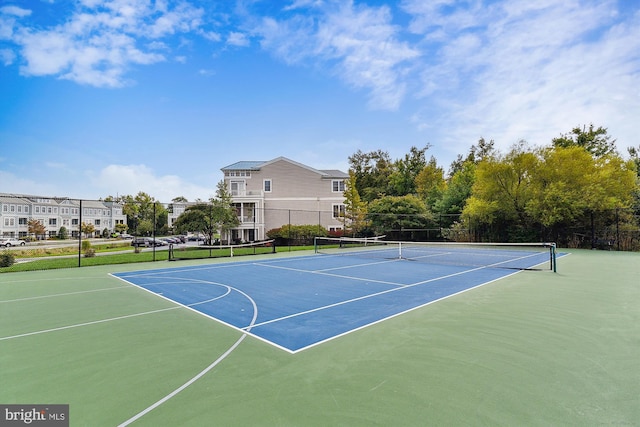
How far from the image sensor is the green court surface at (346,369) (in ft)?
7.94

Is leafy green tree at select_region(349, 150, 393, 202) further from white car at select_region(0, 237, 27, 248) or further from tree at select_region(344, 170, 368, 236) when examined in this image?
white car at select_region(0, 237, 27, 248)

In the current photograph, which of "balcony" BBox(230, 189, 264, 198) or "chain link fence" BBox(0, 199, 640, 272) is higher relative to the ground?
"balcony" BBox(230, 189, 264, 198)

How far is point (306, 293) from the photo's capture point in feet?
22.8

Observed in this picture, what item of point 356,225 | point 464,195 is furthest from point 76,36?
point 464,195

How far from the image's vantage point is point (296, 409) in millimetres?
2475

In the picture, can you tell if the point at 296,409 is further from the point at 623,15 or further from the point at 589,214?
the point at 589,214

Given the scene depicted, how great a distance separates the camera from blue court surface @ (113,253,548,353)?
15.3 feet

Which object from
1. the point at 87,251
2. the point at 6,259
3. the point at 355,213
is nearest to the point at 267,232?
the point at 355,213

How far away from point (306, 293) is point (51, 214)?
4142 cm

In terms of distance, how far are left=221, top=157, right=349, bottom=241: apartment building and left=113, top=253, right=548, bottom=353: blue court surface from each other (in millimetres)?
18223

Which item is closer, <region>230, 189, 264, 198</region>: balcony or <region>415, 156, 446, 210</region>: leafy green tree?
<region>230, 189, 264, 198</region>: balcony

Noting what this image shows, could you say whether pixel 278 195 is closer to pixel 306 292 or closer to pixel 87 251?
pixel 87 251

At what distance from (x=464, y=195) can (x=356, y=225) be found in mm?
10051

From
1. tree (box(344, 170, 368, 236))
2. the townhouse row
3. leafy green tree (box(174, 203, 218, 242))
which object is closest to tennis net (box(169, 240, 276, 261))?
leafy green tree (box(174, 203, 218, 242))
